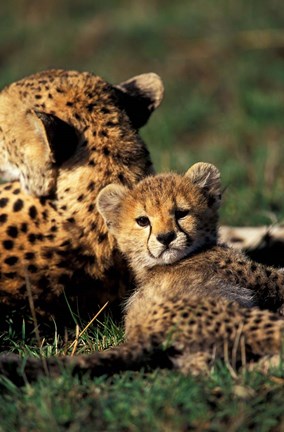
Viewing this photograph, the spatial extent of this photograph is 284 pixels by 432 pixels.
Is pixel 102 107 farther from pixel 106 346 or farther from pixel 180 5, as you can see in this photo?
pixel 180 5

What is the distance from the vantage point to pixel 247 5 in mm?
11219

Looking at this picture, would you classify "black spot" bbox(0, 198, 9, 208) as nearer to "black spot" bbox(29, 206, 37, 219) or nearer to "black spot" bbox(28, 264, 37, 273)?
"black spot" bbox(29, 206, 37, 219)

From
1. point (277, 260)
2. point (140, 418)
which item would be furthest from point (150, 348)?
point (277, 260)

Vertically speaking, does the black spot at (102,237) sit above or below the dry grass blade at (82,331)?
above

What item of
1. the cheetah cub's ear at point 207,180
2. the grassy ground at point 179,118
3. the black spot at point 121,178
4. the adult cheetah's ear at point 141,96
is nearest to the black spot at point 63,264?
the grassy ground at point 179,118

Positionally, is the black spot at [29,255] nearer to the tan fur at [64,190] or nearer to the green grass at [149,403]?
the tan fur at [64,190]

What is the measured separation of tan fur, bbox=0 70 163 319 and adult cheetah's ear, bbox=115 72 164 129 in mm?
243

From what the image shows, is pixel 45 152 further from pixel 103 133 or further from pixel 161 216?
pixel 161 216

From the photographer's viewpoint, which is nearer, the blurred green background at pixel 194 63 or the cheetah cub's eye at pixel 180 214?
the cheetah cub's eye at pixel 180 214

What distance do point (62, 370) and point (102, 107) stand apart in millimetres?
1591

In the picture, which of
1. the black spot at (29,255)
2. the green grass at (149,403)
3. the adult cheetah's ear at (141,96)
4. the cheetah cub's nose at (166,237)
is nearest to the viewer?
the green grass at (149,403)

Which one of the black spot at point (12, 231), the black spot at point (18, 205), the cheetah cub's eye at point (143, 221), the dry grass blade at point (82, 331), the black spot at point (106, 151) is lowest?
the dry grass blade at point (82, 331)

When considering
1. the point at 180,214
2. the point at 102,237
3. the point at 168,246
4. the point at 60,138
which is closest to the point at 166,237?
the point at 168,246

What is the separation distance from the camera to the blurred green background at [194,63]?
282 inches
